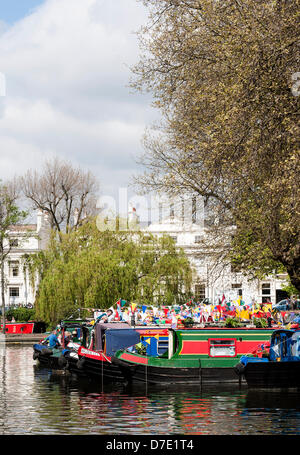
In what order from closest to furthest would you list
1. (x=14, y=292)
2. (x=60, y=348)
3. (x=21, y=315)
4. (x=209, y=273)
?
(x=209, y=273) < (x=60, y=348) < (x=21, y=315) < (x=14, y=292)

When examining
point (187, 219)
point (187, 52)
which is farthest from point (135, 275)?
point (187, 52)

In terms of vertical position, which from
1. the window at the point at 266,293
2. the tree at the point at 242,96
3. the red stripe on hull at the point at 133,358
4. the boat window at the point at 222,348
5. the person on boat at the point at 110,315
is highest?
the tree at the point at 242,96

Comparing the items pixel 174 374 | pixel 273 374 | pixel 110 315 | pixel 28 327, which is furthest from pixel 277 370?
pixel 28 327

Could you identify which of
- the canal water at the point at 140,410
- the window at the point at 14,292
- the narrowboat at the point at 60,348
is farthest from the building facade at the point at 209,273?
the window at the point at 14,292

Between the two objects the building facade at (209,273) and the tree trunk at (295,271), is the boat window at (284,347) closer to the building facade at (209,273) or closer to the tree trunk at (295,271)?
the tree trunk at (295,271)

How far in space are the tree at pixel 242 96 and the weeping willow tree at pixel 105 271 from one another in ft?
92.9

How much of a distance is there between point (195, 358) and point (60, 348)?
10944 millimetres

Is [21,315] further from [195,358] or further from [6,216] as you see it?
[195,358]

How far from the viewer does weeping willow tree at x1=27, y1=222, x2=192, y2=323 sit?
54438mm

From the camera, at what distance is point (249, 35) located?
61.3 feet

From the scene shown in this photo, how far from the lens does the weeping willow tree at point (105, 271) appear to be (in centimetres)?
5444

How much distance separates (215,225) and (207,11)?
11445 mm

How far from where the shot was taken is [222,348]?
2912cm
